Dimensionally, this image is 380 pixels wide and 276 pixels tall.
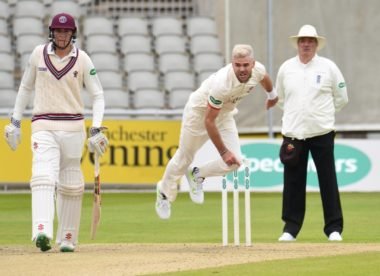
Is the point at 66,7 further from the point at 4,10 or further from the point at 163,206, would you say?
the point at 163,206

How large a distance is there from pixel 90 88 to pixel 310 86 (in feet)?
8.16

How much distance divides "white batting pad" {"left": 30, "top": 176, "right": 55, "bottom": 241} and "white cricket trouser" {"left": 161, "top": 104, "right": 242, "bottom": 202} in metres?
1.82

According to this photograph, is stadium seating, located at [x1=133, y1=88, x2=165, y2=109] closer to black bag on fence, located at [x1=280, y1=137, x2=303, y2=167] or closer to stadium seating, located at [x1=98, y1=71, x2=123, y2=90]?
stadium seating, located at [x1=98, y1=71, x2=123, y2=90]

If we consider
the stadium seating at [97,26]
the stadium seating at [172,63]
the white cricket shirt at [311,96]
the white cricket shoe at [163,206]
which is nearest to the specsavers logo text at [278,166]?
the stadium seating at [172,63]

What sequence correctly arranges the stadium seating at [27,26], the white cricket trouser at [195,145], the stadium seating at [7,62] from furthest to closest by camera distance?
the stadium seating at [27,26] → the stadium seating at [7,62] → the white cricket trouser at [195,145]

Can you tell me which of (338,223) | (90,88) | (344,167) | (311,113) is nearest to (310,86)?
(311,113)

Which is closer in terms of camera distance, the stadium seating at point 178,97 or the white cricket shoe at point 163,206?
the white cricket shoe at point 163,206

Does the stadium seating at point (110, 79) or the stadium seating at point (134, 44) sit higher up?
the stadium seating at point (134, 44)

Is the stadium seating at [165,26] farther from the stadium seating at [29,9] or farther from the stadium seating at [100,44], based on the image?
the stadium seating at [29,9]

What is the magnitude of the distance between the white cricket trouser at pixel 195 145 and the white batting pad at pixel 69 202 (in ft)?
4.33

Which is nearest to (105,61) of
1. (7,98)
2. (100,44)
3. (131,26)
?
(100,44)

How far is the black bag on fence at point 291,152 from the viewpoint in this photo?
12.6m

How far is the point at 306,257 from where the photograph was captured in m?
10.2

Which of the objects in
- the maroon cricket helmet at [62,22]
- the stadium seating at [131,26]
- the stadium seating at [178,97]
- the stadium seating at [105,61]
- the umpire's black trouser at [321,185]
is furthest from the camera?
the stadium seating at [131,26]
